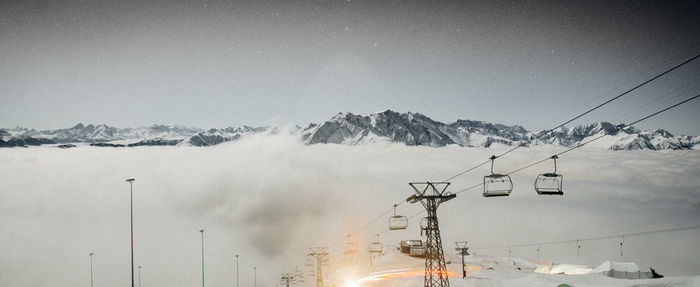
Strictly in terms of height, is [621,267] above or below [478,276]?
above

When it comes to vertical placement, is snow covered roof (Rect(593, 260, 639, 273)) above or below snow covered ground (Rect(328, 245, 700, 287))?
above

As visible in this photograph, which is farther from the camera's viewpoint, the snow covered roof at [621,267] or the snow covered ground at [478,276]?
the snow covered roof at [621,267]

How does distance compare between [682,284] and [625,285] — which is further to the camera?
[625,285]

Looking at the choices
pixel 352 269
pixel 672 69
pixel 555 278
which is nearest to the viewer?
pixel 672 69

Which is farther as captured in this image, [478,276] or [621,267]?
[478,276]

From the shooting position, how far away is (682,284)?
150 ft

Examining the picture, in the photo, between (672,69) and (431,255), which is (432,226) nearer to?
(431,255)

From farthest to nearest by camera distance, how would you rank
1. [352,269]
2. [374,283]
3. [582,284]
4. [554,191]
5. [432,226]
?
Answer: 1. [352,269]
2. [374,283]
3. [582,284]
4. [432,226]
5. [554,191]

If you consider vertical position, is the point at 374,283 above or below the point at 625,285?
below

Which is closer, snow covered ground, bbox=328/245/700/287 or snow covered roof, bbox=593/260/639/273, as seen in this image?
snow covered ground, bbox=328/245/700/287

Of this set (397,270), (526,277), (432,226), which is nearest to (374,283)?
(397,270)

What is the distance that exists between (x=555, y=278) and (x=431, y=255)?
42018 mm

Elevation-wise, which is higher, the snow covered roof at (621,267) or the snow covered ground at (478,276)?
the snow covered roof at (621,267)

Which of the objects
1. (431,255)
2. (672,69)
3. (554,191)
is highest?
(672,69)
